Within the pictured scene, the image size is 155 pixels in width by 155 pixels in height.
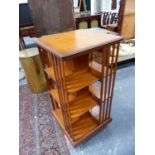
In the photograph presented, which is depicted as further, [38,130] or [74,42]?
[38,130]

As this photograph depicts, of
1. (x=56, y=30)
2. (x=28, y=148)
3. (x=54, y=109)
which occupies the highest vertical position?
(x=56, y=30)

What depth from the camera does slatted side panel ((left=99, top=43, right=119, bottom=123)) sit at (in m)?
1.22

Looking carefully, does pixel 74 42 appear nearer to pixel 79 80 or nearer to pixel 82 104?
pixel 79 80

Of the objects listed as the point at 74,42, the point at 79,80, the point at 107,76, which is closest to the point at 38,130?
the point at 79,80

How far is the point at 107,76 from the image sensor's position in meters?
1.32

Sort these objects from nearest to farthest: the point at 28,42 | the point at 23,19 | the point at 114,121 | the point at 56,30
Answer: the point at 114,121 → the point at 56,30 → the point at 23,19 → the point at 28,42

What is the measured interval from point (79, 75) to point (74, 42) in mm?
265

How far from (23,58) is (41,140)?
0.95 m

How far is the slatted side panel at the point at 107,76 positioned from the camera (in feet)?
3.99

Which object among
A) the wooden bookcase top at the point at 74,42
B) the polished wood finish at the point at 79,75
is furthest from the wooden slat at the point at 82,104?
the wooden bookcase top at the point at 74,42
